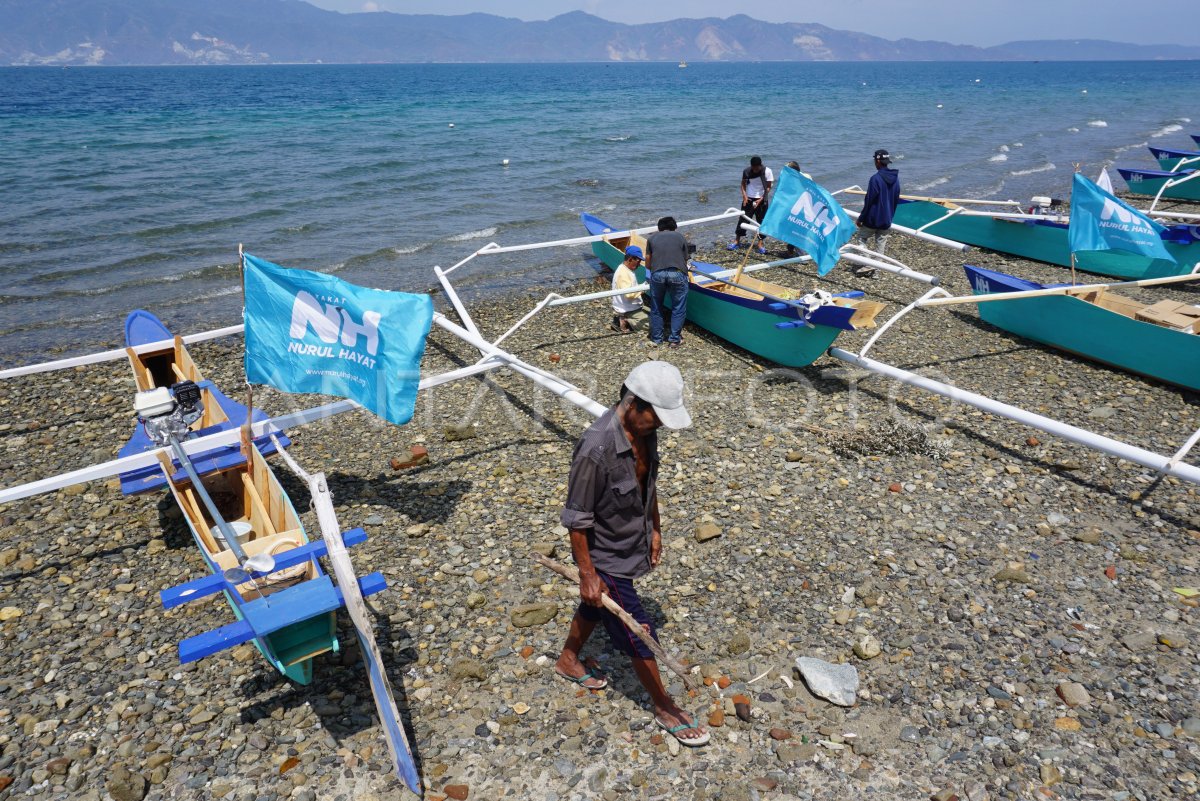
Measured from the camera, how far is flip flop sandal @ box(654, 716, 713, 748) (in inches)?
184

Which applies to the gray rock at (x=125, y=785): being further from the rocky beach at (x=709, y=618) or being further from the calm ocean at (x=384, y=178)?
the calm ocean at (x=384, y=178)

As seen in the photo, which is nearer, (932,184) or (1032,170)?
(932,184)

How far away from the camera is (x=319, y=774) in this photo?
15.1 feet

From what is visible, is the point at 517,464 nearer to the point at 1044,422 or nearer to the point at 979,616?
the point at 979,616

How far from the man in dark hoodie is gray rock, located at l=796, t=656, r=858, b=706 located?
10931mm

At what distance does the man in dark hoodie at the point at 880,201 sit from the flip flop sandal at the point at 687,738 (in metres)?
11.8

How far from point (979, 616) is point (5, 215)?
2796cm

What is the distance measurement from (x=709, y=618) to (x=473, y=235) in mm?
17285

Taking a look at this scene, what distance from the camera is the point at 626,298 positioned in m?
12.4

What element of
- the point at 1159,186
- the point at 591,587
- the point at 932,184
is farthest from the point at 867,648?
the point at 932,184

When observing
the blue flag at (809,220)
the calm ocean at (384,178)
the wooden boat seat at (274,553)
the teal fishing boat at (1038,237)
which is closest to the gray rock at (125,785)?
the wooden boat seat at (274,553)

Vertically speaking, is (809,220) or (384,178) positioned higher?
(809,220)

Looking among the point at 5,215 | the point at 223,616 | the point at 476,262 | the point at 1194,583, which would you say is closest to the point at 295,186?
the point at 5,215

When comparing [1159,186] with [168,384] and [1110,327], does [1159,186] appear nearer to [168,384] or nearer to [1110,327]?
[1110,327]
